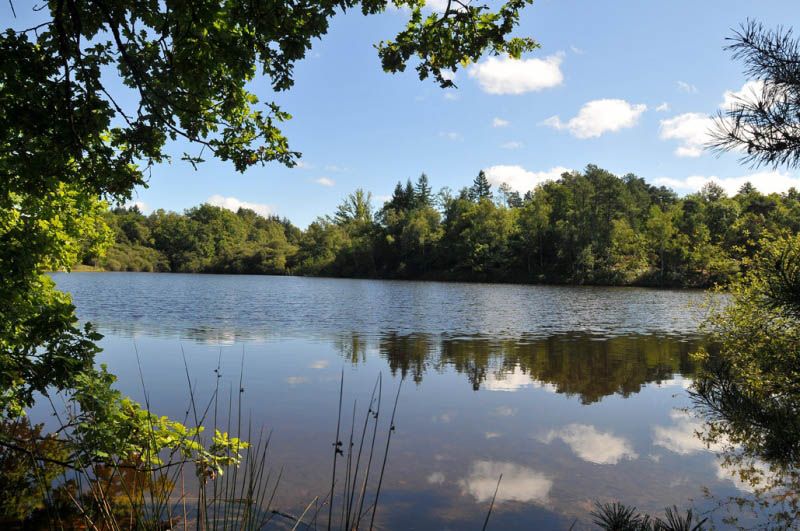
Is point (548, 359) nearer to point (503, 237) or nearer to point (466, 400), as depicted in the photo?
point (466, 400)

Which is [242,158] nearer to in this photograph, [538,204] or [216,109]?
[216,109]

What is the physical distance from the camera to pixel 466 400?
426 inches

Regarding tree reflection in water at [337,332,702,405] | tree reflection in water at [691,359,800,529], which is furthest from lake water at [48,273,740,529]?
tree reflection in water at [691,359,800,529]

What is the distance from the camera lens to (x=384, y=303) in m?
35.6

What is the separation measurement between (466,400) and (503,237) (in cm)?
7076

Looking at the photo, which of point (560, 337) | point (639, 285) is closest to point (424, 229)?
point (639, 285)

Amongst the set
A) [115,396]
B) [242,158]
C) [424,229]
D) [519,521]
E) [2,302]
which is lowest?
[519,521]

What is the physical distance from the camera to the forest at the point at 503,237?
6456 cm

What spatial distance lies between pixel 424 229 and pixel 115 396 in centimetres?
8362

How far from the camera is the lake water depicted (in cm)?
634

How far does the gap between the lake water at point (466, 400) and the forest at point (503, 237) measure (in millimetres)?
41975

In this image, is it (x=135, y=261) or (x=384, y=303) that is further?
(x=135, y=261)

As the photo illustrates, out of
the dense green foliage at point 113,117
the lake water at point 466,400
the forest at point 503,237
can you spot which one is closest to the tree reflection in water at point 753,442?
the lake water at point 466,400

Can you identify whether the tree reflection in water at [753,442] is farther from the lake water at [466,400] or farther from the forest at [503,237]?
the forest at [503,237]
